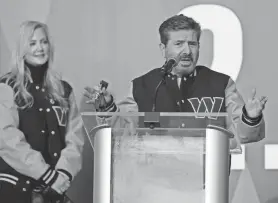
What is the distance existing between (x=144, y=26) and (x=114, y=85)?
0.46 m

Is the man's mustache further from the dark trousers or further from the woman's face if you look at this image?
the dark trousers

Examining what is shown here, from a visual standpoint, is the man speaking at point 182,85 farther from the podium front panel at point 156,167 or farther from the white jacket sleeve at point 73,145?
the podium front panel at point 156,167

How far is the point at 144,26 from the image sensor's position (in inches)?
156

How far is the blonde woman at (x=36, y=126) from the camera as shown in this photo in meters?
3.86

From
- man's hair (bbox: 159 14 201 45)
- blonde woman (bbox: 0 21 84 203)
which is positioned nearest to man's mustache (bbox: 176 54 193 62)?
man's hair (bbox: 159 14 201 45)

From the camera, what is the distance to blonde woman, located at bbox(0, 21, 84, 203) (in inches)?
152

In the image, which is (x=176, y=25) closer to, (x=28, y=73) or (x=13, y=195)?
(x=28, y=73)

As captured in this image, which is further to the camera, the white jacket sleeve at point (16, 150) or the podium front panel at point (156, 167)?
the white jacket sleeve at point (16, 150)

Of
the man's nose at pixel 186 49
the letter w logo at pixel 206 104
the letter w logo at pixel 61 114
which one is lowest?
the letter w logo at pixel 61 114

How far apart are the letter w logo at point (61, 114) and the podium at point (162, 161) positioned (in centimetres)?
169

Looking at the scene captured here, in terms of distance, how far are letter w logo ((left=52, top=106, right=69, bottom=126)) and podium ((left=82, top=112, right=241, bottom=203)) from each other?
169 centimetres

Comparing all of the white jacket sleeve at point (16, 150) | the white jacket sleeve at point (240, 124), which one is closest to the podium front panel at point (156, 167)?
the white jacket sleeve at point (240, 124)

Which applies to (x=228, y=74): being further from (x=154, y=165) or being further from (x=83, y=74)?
(x=154, y=165)

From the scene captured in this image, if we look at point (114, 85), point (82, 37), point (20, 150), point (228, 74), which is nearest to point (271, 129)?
point (228, 74)
